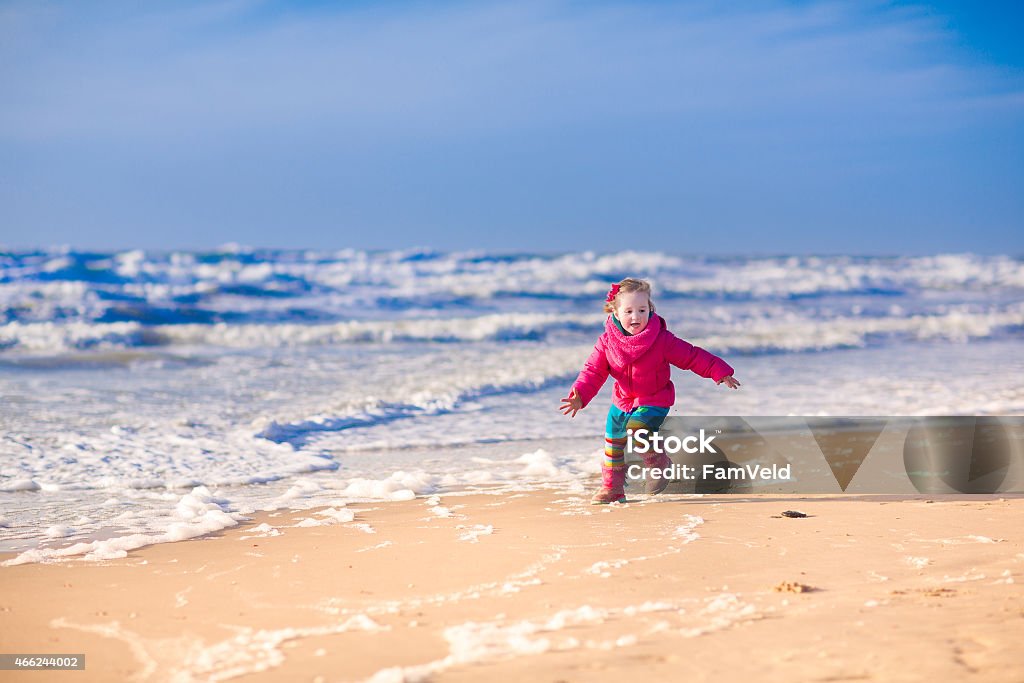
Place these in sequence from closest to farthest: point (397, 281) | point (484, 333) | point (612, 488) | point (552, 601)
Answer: point (552, 601)
point (612, 488)
point (484, 333)
point (397, 281)

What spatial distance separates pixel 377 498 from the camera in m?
4.82

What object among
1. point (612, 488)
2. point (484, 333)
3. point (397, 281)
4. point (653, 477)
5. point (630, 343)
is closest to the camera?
point (612, 488)

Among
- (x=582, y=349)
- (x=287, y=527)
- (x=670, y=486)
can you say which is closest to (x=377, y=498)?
(x=287, y=527)

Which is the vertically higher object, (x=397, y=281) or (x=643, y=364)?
(x=397, y=281)

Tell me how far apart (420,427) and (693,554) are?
13.4 ft

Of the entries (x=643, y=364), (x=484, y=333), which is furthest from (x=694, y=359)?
(x=484, y=333)

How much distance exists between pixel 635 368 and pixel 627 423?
0.92 ft

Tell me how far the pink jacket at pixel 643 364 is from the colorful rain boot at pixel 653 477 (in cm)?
→ 26

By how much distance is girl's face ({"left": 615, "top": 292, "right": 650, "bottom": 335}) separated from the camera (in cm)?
472

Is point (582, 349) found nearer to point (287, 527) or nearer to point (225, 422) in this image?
point (225, 422)

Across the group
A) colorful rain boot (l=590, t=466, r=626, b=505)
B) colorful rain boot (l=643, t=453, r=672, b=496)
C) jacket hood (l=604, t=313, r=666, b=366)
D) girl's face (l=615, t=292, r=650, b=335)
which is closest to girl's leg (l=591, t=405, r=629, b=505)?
colorful rain boot (l=590, t=466, r=626, b=505)

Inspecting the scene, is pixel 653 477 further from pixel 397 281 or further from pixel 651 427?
pixel 397 281

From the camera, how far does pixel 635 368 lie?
189 inches

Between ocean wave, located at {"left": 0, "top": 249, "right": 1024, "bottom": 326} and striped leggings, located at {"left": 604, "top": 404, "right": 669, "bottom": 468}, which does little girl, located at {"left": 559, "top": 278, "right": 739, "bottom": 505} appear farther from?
ocean wave, located at {"left": 0, "top": 249, "right": 1024, "bottom": 326}
